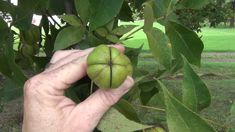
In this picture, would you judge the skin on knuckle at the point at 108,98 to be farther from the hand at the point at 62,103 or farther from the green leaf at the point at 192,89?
the green leaf at the point at 192,89

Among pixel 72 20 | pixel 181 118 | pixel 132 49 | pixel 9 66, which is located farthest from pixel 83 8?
pixel 181 118

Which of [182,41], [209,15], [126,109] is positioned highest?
[182,41]

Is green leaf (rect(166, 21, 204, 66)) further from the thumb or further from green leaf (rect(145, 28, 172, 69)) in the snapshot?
the thumb

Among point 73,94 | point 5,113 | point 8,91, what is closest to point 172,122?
point 73,94

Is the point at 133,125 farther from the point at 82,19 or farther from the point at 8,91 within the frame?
the point at 8,91

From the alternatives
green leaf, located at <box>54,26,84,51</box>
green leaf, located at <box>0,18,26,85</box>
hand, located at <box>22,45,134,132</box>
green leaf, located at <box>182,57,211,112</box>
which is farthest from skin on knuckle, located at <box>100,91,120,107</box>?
green leaf, located at <box>0,18,26,85</box>

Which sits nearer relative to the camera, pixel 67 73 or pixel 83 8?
pixel 67 73

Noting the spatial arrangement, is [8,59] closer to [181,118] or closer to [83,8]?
[83,8]
